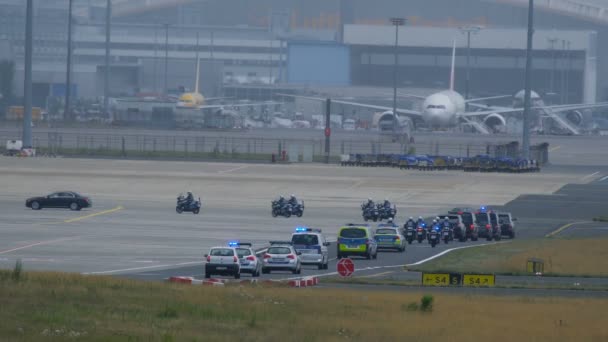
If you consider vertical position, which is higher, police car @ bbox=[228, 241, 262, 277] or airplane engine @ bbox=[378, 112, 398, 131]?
airplane engine @ bbox=[378, 112, 398, 131]

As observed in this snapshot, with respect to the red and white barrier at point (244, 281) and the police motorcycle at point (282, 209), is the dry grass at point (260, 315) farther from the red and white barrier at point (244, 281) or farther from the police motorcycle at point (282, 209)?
the police motorcycle at point (282, 209)

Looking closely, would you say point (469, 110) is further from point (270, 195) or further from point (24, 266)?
point (24, 266)

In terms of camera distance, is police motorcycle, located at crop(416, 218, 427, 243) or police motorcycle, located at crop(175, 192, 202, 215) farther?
police motorcycle, located at crop(175, 192, 202, 215)

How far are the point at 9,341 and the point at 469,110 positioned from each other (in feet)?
529

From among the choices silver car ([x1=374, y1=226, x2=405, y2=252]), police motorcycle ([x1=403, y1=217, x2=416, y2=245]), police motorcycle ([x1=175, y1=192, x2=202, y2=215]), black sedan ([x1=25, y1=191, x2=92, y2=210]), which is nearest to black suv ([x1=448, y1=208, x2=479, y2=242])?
police motorcycle ([x1=403, y1=217, x2=416, y2=245])

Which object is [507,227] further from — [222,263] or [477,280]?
[222,263]

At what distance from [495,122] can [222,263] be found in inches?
5063

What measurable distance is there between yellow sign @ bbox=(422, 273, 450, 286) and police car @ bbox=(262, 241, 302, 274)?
16.0ft

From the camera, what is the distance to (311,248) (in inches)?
1785

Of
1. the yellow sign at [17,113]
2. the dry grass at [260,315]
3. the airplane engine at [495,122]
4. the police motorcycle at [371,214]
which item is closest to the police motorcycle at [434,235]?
the police motorcycle at [371,214]

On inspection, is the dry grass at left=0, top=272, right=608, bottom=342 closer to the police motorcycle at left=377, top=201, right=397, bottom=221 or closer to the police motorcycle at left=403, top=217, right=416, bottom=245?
the police motorcycle at left=403, top=217, right=416, bottom=245

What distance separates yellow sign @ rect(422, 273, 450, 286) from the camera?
39312 mm

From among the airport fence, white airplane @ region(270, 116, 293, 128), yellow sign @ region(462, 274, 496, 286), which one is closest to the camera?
yellow sign @ region(462, 274, 496, 286)

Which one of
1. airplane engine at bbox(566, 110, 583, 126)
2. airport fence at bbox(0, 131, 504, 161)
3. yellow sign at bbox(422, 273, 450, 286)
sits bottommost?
yellow sign at bbox(422, 273, 450, 286)
